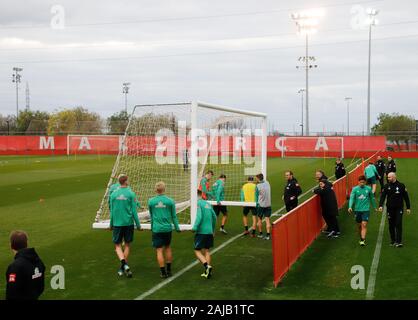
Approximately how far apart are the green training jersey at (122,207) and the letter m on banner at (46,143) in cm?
5755

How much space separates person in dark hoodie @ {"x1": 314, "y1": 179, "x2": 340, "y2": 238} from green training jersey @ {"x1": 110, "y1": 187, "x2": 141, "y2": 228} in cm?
631

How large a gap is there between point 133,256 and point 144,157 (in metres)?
6.62

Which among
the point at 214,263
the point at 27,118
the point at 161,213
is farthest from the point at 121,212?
the point at 27,118

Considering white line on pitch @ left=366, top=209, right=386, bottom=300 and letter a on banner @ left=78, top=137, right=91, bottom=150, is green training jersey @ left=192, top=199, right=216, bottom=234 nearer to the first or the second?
white line on pitch @ left=366, top=209, right=386, bottom=300

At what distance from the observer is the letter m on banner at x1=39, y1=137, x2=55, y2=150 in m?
65.9

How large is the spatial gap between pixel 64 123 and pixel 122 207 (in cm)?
8457

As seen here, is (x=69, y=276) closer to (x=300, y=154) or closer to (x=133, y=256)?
(x=133, y=256)

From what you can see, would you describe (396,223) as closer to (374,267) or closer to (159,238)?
(374,267)

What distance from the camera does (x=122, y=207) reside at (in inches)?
425

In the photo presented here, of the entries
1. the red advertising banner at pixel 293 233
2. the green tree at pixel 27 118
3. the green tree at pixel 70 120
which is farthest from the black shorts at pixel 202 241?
the green tree at pixel 27 118

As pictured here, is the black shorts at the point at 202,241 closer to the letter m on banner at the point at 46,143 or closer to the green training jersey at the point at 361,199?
the green training jersey at the point at 361,199

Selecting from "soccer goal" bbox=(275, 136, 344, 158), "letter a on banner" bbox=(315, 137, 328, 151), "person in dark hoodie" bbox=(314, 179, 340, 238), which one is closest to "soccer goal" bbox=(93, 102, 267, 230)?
"person in dark hoodie" bbox=(314, 179, 340, 238)

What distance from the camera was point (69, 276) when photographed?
1077cm
